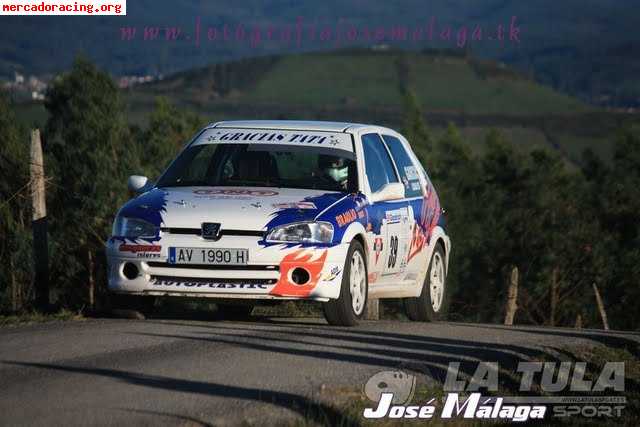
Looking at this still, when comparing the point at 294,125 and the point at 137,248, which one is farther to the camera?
the point at 294,125

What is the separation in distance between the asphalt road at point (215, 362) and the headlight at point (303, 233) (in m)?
0.71

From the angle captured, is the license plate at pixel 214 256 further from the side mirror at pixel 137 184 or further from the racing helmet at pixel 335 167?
the racing helmet at pixel 335 167

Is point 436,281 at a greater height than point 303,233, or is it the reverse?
point 303,233

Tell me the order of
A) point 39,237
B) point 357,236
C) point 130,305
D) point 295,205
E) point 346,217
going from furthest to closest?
point 39,237
point 130,305
point 357,236
point 346,217
point 295,205

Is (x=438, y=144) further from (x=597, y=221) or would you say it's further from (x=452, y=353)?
(x=452, y=353)

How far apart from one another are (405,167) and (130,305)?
3.35 m

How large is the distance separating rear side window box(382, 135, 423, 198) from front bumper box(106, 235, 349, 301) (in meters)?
2.41

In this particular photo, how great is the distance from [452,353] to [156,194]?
3.26m

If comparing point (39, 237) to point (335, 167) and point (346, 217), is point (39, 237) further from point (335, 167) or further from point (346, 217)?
point (346, 217)

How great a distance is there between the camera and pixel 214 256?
12078 mm

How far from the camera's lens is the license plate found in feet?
39.5

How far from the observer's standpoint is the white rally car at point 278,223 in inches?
476

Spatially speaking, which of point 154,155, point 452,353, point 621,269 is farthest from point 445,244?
point 154,155

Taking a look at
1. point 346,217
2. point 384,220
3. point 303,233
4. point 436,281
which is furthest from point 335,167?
point 436,281
